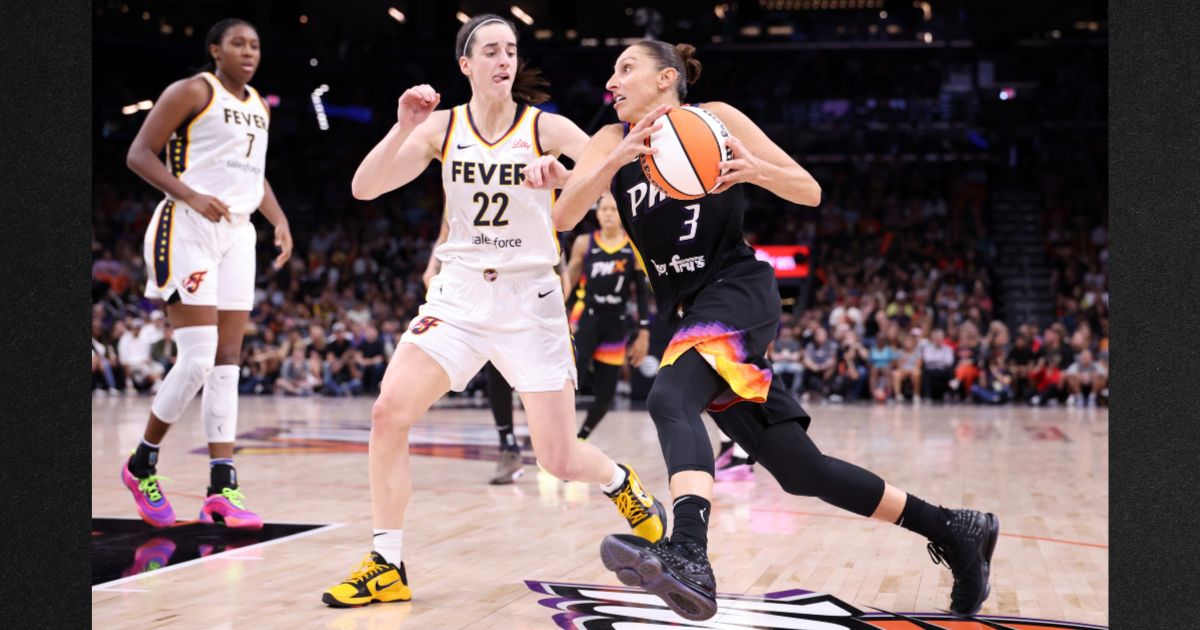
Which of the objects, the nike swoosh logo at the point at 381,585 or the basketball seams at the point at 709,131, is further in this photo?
the nike swoosh logo at the point at 381,585

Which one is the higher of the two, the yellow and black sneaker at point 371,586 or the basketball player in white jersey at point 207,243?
the basketball player in white jersey at point 207,243

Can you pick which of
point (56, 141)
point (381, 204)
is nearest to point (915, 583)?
point (56, 141)

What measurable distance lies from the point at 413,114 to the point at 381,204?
2275cm

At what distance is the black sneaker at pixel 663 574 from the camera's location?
3.19 meters

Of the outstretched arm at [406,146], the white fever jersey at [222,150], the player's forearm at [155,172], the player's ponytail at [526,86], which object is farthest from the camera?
the white fever jersey at [222,150]

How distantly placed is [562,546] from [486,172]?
183cm

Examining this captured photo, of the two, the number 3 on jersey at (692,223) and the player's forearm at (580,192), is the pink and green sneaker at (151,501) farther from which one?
the number 3 on jersey at (692,223)

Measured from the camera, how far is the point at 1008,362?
1767 cm

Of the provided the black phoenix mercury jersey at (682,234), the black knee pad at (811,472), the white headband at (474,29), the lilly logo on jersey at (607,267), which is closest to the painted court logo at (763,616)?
the black knee pad at (811,472)

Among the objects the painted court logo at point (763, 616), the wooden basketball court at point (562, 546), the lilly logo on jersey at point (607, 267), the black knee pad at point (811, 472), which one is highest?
the lilly logo on jersey at point (607, 267)

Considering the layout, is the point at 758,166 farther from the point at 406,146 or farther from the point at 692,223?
the point at 406,146

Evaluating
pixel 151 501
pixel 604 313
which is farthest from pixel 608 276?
pixel 151 501

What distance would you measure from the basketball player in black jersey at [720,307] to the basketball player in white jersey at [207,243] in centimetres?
243

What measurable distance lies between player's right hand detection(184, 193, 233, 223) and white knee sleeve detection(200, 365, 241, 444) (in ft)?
2.57
